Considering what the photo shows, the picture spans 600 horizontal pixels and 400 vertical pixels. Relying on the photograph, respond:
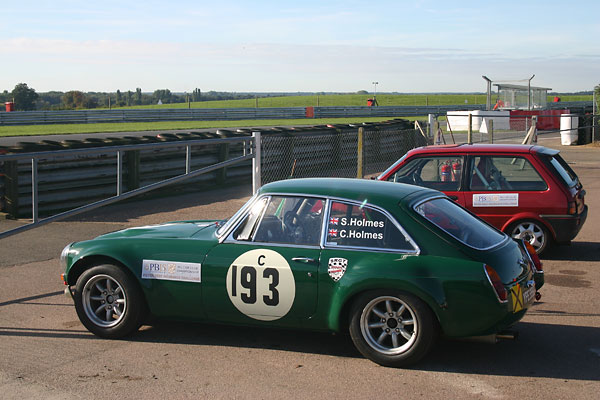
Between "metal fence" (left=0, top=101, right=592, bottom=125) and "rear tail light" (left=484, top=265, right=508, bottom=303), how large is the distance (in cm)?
3380

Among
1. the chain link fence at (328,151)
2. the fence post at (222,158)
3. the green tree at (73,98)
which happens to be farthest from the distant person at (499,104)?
the green tree at (73,98)

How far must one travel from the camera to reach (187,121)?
1906 inches

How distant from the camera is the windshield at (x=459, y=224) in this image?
560cm

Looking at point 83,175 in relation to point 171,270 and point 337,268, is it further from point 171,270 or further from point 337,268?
point 337,268

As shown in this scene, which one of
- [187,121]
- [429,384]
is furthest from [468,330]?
[187,121]

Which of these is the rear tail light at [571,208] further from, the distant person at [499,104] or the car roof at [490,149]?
the distant person at [499,104]

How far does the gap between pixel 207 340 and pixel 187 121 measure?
43.4 metres

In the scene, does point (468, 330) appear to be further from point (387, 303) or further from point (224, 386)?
point (224, 386)

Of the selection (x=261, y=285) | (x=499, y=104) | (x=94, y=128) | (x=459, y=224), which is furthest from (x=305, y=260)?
(x=94, y=128)

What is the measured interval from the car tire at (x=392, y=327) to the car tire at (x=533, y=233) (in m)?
4.47

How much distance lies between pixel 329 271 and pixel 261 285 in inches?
22.3

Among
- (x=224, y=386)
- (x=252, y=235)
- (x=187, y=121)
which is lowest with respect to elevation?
(x=224, y=386)

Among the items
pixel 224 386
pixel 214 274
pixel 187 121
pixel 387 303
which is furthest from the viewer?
pixel 187 121

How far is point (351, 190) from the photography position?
5.81 m
